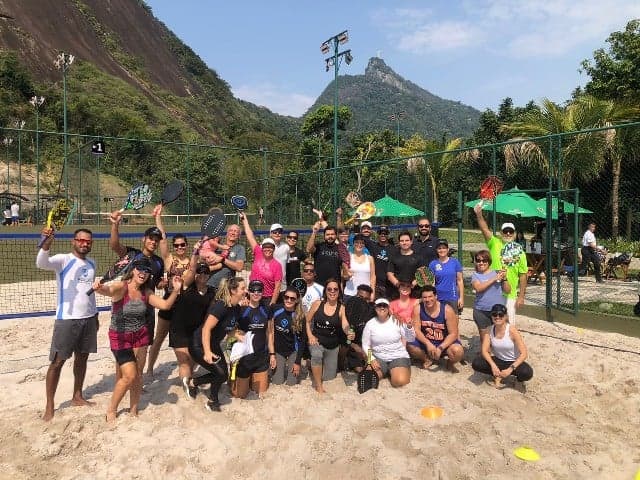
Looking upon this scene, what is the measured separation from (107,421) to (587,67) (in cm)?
2920

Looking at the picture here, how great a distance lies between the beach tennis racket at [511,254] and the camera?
21.6 ft

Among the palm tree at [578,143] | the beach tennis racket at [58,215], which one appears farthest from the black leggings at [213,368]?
the palm tree at [578,143]

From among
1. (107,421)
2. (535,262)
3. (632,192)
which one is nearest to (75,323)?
(107,421)

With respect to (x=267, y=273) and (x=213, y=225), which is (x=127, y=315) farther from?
(x=267, y=273)

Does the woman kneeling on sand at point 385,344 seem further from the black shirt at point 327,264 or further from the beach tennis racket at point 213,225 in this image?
the beach tennis racket at point 213,225

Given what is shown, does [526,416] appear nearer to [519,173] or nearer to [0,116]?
[519,173]

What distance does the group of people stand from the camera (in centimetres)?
492

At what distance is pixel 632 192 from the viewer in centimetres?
1497

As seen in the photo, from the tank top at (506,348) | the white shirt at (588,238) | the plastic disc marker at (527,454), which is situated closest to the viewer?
the plastic disc marker at (527,454)

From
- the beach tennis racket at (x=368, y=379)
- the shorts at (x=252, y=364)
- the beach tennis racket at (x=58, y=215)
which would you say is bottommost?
the beach tennis racket at (x=368, y=379)

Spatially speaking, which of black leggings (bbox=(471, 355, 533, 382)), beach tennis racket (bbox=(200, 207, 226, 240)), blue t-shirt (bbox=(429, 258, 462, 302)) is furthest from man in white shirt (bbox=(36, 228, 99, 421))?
black leggings (bbox=(471, 355, 533, 382))

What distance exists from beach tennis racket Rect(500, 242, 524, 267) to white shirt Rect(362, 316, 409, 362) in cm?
173

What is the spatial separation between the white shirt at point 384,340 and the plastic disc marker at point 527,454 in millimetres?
1886

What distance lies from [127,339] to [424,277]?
3.82 meters
